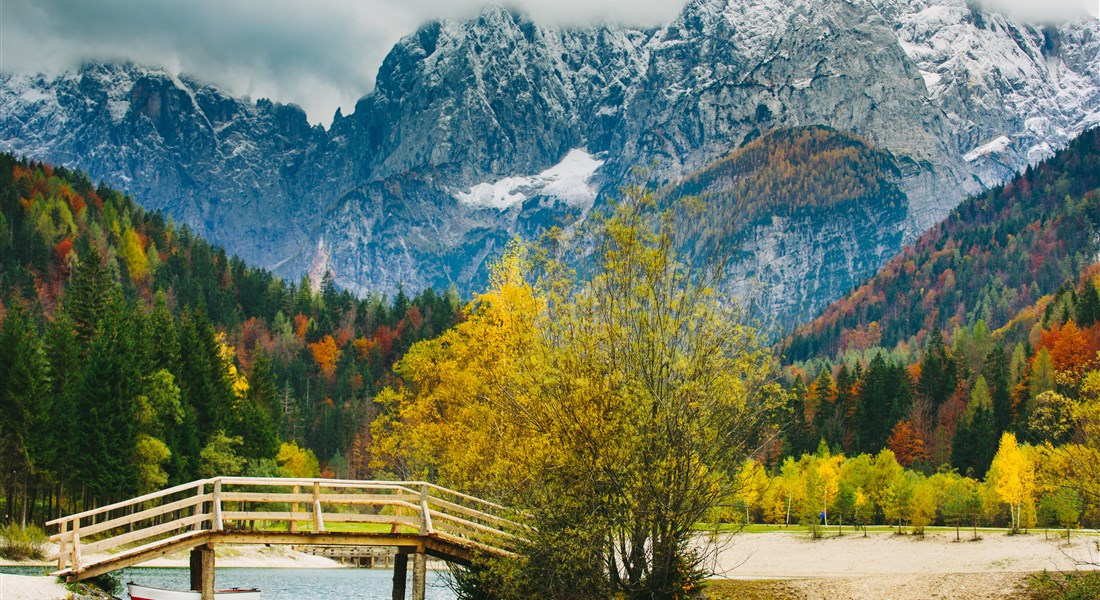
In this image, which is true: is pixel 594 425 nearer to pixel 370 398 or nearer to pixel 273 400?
pixel 273 400

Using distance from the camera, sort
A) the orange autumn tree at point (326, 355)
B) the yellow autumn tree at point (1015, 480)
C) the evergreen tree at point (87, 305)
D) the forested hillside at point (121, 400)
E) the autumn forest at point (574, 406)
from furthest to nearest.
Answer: the orange autumn tree at point (326, 355), the evergreen tree at point (87, 305), the yellow autumn tree at point (1015, 480), the forested hillside at point (121, 400), the autumn forest at point (574, 406)

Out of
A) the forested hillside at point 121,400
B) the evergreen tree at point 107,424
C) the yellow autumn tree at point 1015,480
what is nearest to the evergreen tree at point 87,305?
the forested hillside at point 121,400

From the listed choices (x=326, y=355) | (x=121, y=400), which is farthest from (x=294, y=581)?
(x=326, y=355)

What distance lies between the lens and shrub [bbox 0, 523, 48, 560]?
169 ft

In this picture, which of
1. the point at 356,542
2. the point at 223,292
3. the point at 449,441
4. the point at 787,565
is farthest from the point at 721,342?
the point at 223,292

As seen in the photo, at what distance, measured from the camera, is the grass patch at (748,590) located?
32.1 metres

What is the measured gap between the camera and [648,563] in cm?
2828

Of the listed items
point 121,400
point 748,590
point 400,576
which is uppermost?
point 121,400

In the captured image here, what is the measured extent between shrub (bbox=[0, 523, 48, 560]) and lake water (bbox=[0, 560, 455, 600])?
4.39 m

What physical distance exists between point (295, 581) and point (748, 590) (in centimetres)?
4293

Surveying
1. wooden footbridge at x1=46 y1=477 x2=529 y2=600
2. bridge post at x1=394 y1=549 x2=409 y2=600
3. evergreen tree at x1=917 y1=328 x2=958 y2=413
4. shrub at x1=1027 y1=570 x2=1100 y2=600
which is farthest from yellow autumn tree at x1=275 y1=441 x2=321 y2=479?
shrub at x1=1027 y1=570 x2=1100 y2=600

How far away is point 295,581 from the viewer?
68.6m

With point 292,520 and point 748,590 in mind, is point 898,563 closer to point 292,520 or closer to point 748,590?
point 748,590

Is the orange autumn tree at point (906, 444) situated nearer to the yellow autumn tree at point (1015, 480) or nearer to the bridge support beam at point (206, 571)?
the yellow autumn tree at point (1015, 480)
